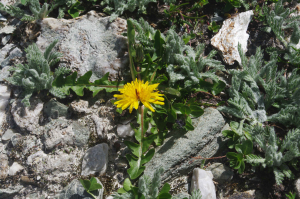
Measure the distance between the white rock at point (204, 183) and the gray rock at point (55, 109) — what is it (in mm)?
2013

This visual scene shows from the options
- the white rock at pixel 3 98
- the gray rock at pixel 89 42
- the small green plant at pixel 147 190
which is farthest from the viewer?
the gray rock at pixel 89 42

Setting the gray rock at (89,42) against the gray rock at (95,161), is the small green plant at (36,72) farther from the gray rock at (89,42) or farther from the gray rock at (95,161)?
the gray rock at (95,161)

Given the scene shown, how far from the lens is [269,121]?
11.1 ft

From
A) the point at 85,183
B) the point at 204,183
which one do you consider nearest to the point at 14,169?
the point at 85,183

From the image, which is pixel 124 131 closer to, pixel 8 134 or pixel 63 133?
pixel 63 133

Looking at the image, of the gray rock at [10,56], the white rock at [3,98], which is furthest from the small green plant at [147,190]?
the gray rock at [10,56]

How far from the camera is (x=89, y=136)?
3295 millimetres

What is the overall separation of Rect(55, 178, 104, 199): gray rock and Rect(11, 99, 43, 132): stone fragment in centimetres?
97

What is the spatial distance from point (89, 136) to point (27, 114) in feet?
3.05

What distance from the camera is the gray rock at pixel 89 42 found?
3.57 metres

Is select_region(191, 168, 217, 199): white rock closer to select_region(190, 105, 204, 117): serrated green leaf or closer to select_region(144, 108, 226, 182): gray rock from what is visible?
select_region(144, 108, 226, 182): gray rock

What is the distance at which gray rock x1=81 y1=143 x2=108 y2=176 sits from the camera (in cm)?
312

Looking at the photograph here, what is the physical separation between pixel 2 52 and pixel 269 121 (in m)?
4.34

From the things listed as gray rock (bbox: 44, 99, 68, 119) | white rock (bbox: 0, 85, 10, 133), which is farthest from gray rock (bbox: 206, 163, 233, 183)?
white rock (bbox: 0, 85, 10, 133)
